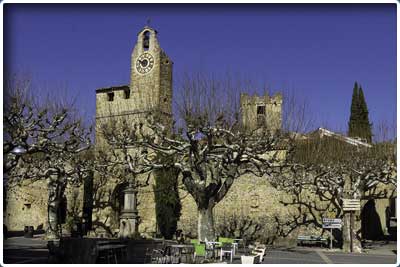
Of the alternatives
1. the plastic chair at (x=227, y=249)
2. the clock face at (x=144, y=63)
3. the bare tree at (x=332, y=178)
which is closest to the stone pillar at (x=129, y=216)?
the plastic chair at (x=227, y=249)

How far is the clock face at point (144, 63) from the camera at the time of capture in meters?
34.5

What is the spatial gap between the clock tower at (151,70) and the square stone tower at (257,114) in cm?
1629

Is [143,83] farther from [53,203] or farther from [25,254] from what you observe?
[25,254]

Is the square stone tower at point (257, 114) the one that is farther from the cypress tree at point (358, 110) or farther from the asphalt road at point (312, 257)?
the cypress tree at point (358, 110)

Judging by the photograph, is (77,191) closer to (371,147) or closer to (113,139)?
(113,139)

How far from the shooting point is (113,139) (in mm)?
20031

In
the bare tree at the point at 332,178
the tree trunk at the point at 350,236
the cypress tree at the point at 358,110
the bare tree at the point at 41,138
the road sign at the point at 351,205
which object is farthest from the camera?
the cypress tree at the point at 358,110

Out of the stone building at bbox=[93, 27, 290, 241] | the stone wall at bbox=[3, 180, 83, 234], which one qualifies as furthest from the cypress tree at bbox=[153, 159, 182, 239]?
the stone wall at bbox=[3, 180, 83, 234]

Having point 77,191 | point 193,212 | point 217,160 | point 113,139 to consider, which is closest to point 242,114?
point 217,160

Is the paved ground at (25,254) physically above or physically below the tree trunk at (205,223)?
below

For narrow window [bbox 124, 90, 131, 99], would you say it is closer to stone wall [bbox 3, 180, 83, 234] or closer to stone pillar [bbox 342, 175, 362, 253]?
stone wall [bbox 3, 180, 83, 234]

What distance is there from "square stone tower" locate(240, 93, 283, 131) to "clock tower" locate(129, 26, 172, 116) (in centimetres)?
1629

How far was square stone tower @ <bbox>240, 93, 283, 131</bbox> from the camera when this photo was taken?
16.6 metres

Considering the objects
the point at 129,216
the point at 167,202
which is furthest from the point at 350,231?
the point at 167,202
